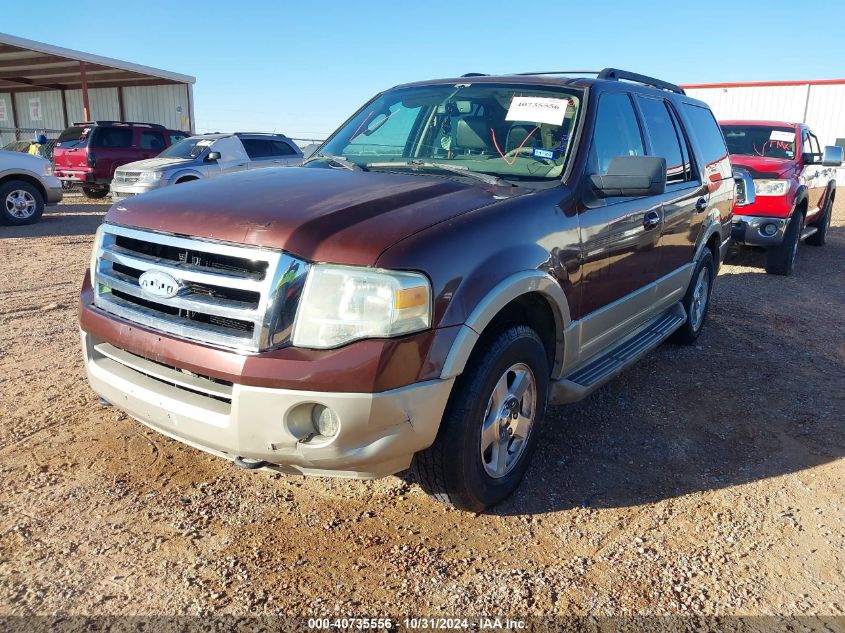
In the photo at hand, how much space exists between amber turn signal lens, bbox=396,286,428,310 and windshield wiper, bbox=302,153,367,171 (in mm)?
1447

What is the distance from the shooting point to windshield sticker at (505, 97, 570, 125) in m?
3.56

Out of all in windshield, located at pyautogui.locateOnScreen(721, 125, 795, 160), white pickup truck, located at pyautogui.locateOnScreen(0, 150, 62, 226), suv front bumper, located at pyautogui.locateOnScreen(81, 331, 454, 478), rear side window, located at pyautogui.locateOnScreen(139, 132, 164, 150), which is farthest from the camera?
rear side window, located at pyautogui.locateOnScreen(139, 132, 164, 150)

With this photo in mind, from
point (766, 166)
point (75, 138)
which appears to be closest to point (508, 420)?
point (766, 166)

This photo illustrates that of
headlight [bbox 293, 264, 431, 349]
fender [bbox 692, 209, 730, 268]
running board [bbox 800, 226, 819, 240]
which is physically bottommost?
running board [bbox 800, 226, 819, 240]

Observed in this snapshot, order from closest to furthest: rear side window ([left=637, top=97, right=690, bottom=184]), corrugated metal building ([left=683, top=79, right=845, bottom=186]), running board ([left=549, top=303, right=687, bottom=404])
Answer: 1. running board ([left=549, top=303, right=687, bottom=404])
2. rear side window ([left=637, top=97, right=690, bottom=184])
3. corrugated metal building ([left=683, top=79, right=845, bottom=186])

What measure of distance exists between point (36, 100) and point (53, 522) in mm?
38461

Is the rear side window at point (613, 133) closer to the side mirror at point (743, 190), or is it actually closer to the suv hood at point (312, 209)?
the suv hood at point (312, 209)

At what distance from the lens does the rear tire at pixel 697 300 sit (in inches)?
Answer: 212

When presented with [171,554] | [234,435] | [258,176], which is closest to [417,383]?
[234,435]

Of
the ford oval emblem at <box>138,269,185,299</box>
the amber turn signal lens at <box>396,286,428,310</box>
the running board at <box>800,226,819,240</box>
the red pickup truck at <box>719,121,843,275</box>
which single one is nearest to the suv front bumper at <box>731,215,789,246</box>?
the red pickup truck at <box>719,121,843,275</box>

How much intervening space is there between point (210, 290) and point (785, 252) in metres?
8.54

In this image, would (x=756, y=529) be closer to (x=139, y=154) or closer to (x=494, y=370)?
(x=494, y=370)

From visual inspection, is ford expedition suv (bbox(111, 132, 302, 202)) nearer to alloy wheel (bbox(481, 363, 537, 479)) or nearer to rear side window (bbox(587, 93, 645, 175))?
rear side window (bbox(587, 93, 645, 175))

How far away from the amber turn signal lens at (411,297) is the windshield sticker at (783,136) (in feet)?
31.2
